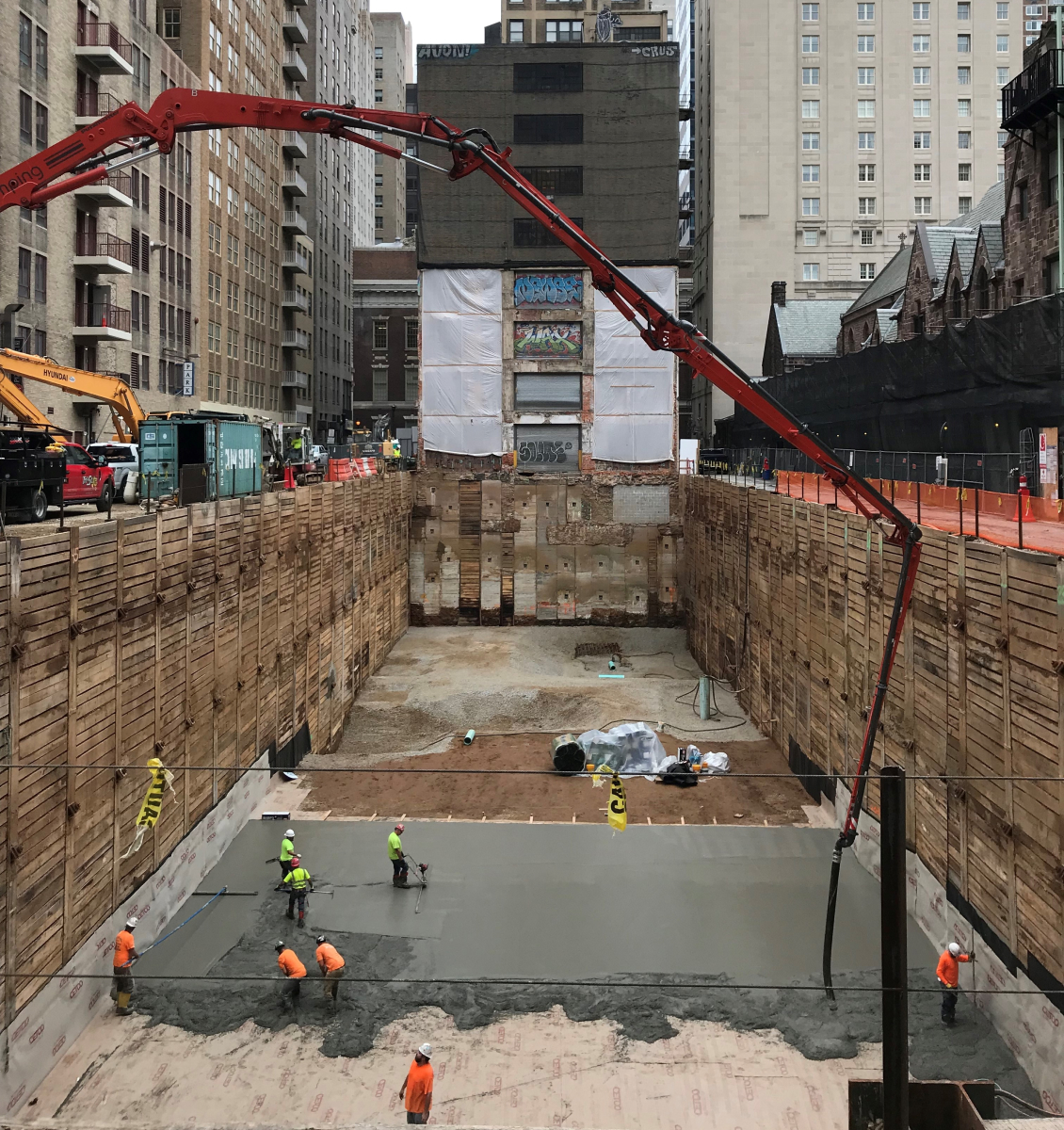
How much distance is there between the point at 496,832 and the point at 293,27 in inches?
3444

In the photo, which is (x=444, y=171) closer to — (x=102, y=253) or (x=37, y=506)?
(x=37, y=506)

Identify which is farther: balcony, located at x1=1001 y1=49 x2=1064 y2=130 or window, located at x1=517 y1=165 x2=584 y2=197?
window, located at x1=517 y1=165 x2=584 y2=197

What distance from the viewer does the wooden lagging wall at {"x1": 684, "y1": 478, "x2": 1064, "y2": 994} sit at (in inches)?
513

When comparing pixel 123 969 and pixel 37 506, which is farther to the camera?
pixel 37 506

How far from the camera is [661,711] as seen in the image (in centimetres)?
3350

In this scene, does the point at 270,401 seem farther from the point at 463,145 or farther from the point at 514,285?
the point at 463,145

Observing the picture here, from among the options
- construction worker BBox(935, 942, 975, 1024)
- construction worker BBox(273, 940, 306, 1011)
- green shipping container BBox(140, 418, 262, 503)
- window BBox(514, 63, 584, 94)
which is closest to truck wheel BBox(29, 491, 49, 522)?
green shipping container BBox(140, 418, 262, 503)

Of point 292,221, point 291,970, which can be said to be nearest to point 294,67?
point 292,221

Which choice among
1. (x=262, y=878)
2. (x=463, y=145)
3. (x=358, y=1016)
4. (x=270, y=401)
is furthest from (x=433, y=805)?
(x=270, y=401)

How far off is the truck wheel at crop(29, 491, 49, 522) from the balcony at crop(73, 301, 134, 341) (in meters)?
30.4

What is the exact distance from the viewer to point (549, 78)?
58125 millimetres

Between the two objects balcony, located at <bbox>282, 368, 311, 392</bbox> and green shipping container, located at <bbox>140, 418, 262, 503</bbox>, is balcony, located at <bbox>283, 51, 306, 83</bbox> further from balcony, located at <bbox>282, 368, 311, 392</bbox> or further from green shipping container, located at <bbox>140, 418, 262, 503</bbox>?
green shipping container, located at <bbox>140, 418, 262, 503</bbox>

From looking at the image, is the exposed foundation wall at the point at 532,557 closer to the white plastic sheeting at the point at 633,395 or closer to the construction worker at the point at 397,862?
the white plastic sheeting at the point at 633,395

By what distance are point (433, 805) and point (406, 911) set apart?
5839mm
